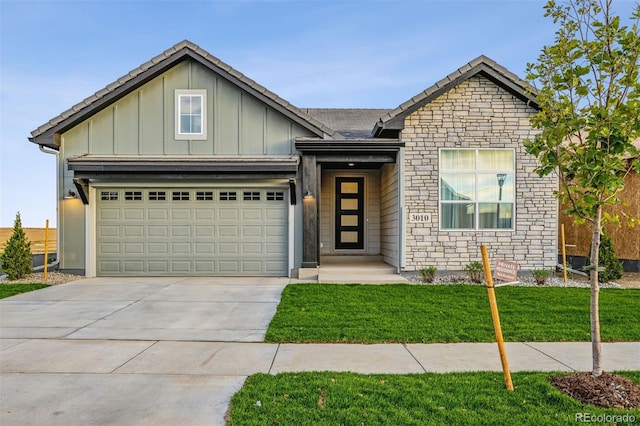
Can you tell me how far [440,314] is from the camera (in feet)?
22.2

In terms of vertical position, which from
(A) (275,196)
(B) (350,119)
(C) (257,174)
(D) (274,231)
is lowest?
(D) (274,231)

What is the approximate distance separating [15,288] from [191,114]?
5.87 m

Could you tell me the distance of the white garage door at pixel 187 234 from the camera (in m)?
11.3

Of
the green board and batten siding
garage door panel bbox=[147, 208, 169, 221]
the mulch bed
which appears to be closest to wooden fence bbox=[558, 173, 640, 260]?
the mulch bed

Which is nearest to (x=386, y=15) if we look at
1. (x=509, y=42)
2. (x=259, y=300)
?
(x=509, y=42)

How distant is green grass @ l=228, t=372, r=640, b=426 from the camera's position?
3148 mm

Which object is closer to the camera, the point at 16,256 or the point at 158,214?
the point at 16,256

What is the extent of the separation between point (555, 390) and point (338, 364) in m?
2.08

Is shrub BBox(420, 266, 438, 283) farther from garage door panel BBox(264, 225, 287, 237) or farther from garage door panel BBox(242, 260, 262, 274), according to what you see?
garage door panel BBox(242, 260, 262, 274)

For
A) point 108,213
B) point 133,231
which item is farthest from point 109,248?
point 108,213

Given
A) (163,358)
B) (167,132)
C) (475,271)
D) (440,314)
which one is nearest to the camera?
(163,358)

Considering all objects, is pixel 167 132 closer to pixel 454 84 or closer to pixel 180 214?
pixel 180 214

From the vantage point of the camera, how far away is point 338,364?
453cm

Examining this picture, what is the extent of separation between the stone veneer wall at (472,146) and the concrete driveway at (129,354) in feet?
14.4
